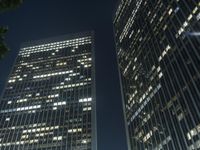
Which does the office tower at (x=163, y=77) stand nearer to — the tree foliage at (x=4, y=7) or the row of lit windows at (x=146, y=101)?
the row of lit windows at (x=146, y=101)

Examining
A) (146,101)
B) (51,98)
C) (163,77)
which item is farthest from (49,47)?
(163,77)

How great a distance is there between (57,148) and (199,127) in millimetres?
74113

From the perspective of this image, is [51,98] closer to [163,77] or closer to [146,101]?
[146,101]

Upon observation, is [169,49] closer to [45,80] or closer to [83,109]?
[83,109]

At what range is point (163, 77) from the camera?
273 ft

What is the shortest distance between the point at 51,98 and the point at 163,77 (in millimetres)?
81121

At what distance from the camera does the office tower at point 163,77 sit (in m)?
65.5

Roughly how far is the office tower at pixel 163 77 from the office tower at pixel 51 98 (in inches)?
1135

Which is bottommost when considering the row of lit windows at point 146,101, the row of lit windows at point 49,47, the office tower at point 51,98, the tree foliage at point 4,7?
the tree foliage at point 4,7

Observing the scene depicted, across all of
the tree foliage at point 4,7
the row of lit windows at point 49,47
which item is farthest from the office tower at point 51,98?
the tree foliage at point 4,7

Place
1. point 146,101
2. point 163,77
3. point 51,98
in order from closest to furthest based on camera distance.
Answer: point 163,77 < point 146,101 < point 51,98

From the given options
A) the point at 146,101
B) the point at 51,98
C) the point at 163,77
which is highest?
the point at 51,98

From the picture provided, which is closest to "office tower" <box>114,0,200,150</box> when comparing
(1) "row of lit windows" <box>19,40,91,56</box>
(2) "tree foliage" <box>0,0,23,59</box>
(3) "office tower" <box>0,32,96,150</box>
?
(3) "office tower" <box>0,32,96,150</box>

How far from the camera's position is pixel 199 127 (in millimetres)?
57875
